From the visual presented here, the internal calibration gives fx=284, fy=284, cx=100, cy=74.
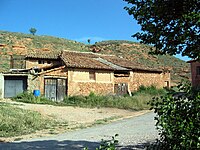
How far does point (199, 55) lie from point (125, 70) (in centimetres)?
2743

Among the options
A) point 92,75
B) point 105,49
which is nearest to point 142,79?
point 92,75

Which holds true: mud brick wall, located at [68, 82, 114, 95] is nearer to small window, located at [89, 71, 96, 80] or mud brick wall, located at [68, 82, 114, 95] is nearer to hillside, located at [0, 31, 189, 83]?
small window, located at [89, 71, 96, 80]

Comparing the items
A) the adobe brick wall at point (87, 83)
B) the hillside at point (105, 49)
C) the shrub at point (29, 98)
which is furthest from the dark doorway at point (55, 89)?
the hillside at point (105, 49)

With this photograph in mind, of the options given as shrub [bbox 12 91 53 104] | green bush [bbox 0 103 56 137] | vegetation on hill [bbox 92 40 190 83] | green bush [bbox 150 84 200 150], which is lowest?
green bush [bbox 0 103 56 137]

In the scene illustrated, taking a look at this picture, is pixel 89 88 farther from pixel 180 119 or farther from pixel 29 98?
pixel 180 119

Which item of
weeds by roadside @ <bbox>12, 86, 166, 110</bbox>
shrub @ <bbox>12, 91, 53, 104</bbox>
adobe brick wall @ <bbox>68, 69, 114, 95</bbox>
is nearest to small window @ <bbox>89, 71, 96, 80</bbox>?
adobe brick wall @ <bbox>68, 69, 114, 95</bbox>

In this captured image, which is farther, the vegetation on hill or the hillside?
the vegetation on hill

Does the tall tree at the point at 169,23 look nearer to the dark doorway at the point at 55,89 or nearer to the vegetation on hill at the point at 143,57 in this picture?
the dark doorway at the point at 55,89

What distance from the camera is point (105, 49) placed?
60969 millimetres

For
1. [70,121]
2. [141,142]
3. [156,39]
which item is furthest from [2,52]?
[156,39]

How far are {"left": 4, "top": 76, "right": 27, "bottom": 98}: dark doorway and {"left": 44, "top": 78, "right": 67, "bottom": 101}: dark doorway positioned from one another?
8.66ft

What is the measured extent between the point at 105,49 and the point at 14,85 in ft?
115

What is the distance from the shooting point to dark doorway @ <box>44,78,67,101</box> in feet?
87.3

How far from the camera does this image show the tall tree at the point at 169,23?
14.9ft
